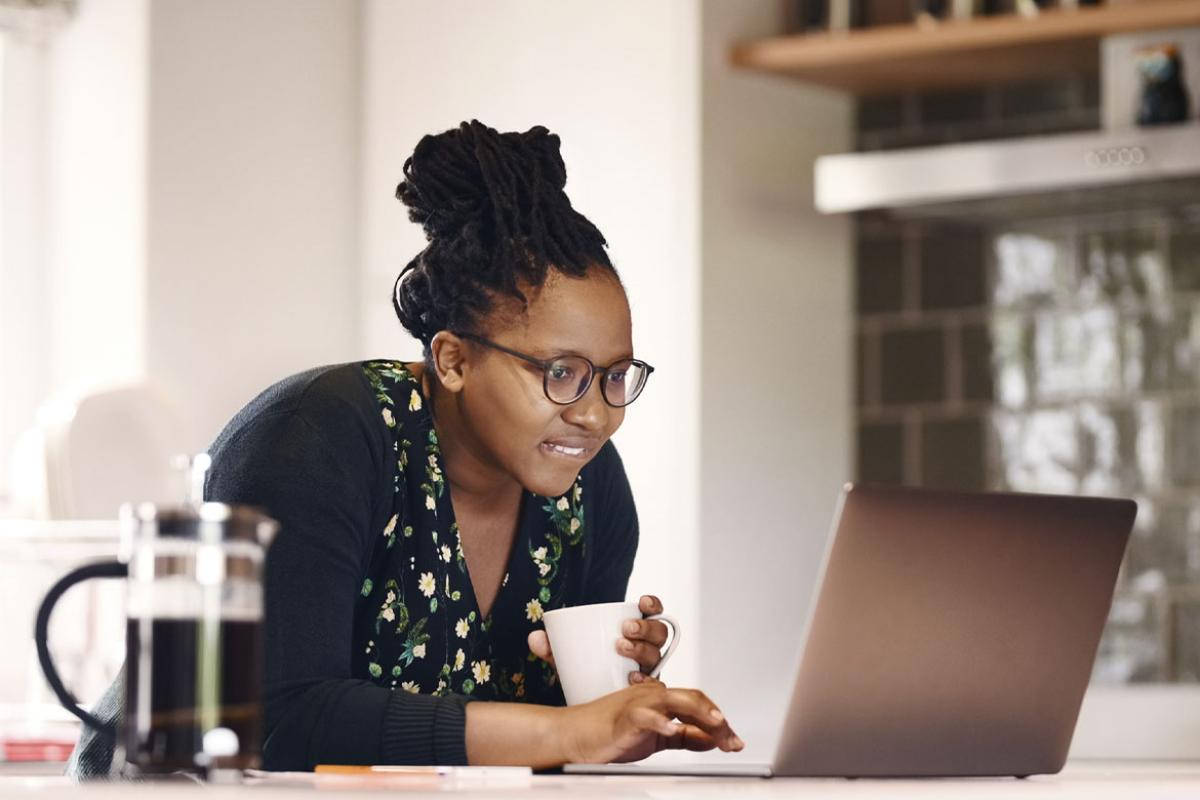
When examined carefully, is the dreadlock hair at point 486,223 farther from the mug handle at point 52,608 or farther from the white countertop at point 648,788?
the mug handle at point 52,608

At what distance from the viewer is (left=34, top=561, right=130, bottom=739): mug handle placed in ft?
3.01

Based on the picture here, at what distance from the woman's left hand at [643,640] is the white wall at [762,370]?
1654 mm

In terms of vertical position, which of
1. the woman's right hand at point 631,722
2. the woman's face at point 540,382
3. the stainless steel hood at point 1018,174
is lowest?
the woman's right hand at point 631,722

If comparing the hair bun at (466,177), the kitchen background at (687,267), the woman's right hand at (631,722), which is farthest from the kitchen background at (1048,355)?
the woman's right hand at (631,722)

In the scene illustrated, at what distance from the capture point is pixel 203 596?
0.89m

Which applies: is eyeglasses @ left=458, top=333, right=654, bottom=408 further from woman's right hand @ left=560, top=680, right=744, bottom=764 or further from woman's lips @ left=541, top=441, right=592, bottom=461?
woman's right hand @ left=560, top=680, right=744, bottom=764

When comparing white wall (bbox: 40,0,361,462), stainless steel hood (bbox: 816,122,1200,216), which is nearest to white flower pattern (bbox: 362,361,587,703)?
stainless steel hood (bbox: 816,122,1200,216)

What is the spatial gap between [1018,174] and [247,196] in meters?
1.44

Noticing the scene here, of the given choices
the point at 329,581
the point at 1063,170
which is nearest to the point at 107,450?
the point at 329,581

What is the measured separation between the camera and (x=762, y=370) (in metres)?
3.29

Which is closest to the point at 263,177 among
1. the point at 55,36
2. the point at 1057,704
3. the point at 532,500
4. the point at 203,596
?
the point at 55,36

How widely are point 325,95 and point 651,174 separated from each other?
0.77 m

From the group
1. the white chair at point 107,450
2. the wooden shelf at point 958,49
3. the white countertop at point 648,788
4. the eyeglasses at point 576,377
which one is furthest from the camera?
the wooden shelf at point 958,49

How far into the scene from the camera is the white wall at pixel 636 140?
316 cm
